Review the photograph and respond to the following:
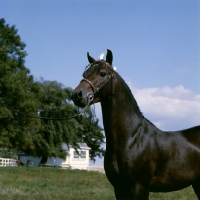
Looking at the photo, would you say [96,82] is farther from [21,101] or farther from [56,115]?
[56,115]

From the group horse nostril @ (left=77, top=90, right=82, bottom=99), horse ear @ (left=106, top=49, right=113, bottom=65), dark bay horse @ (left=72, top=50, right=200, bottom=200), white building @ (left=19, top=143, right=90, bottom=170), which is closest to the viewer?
horse nostril @ (left=77, top=90, right=82, bottom=99)

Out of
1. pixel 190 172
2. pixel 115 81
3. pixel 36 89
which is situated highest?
pixel 36 89

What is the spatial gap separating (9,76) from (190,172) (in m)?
32.6

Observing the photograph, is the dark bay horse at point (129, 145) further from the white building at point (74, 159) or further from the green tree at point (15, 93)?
the white building at point (74, 159)

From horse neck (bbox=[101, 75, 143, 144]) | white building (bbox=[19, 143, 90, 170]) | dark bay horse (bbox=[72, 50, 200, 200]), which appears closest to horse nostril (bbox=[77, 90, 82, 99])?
dark bay horse (bbox=[72, 50, 200, 200])

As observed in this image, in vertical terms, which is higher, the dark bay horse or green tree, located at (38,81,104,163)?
green tree, located at (38,81,104,163)

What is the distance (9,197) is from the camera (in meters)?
10.0

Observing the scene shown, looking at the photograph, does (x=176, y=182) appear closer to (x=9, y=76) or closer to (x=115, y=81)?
(x=115, y=81)

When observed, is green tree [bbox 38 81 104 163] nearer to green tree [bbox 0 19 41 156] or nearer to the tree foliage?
the tree foliage

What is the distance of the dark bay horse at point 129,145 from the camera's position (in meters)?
5.39

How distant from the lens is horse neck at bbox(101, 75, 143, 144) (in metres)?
5.62

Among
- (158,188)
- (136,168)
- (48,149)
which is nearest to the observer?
(136,168)

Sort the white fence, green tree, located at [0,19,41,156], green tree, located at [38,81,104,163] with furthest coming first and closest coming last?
green tree, located at [38,81,104,163]
the white fence
green tree, located at [0,19,41,156]

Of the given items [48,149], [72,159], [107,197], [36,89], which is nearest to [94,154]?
[72,159]
